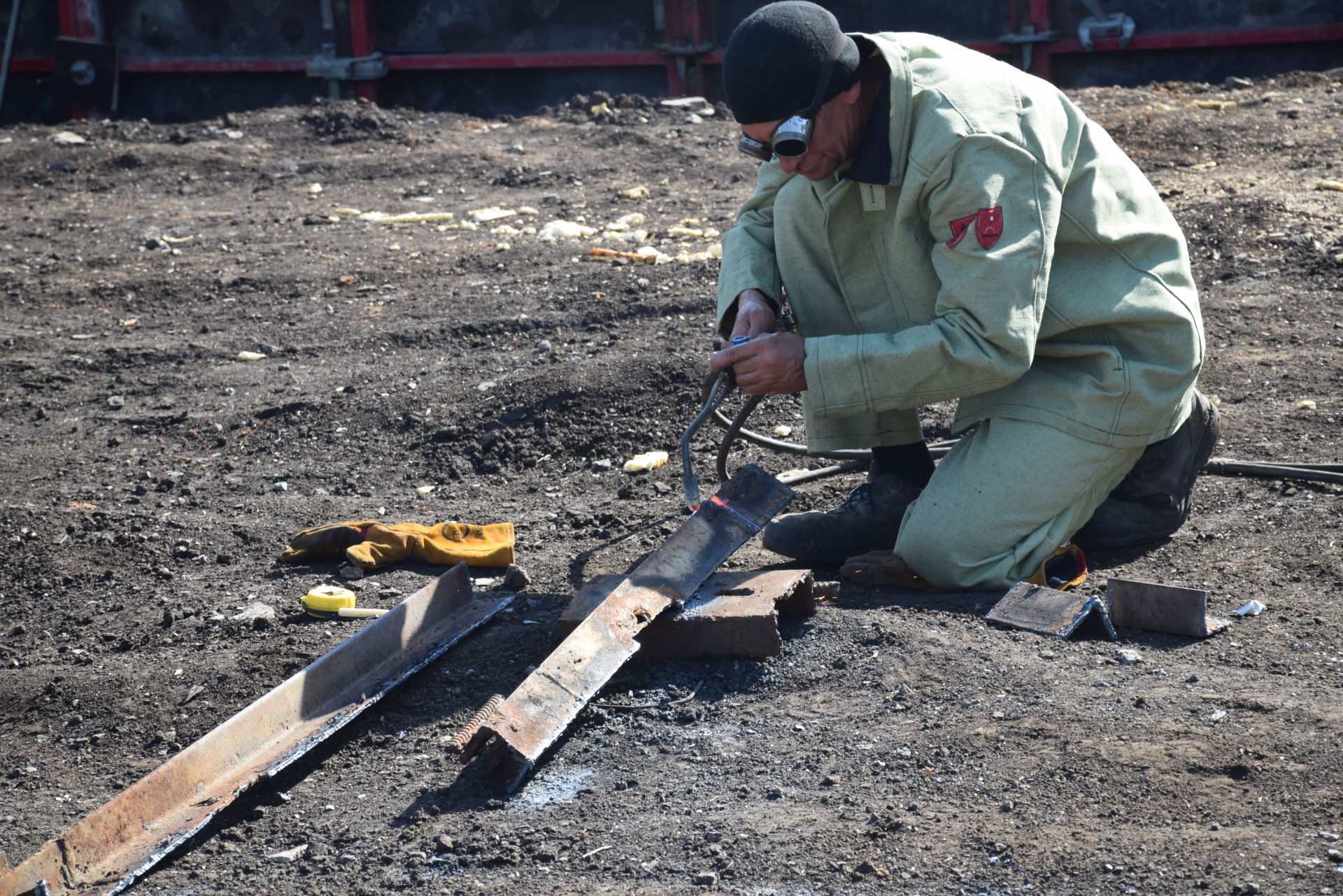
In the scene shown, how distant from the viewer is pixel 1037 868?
199 centimetres

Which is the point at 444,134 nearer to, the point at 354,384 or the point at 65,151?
the point at 65,151

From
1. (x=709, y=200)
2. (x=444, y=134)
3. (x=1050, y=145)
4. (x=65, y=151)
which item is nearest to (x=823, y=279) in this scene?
(x=1050, y=145)

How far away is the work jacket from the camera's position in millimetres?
2699

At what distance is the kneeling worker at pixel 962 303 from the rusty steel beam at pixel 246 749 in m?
0.93

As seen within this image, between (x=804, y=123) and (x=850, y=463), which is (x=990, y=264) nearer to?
(x=804, y=123)

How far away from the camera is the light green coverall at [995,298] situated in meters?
2.71

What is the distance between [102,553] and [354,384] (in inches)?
59.4

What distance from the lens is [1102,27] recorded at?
10.2 m

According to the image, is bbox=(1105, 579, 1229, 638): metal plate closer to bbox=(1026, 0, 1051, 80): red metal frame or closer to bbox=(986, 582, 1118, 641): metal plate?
bbox=(986, 582, 1118, 641): metal plate

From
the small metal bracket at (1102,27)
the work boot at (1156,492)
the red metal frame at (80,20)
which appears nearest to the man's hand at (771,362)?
Result: the work boot at (1156,492)

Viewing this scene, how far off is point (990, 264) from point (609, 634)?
1146 millimetres

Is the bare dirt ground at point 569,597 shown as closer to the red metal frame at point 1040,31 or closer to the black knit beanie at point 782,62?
the black knit beanie at point 782,62

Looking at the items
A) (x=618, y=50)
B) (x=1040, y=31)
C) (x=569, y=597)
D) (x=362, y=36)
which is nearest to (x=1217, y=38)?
(x=1040, y=31)

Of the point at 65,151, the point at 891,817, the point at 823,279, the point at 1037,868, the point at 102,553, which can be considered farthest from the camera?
the point at 65,151
